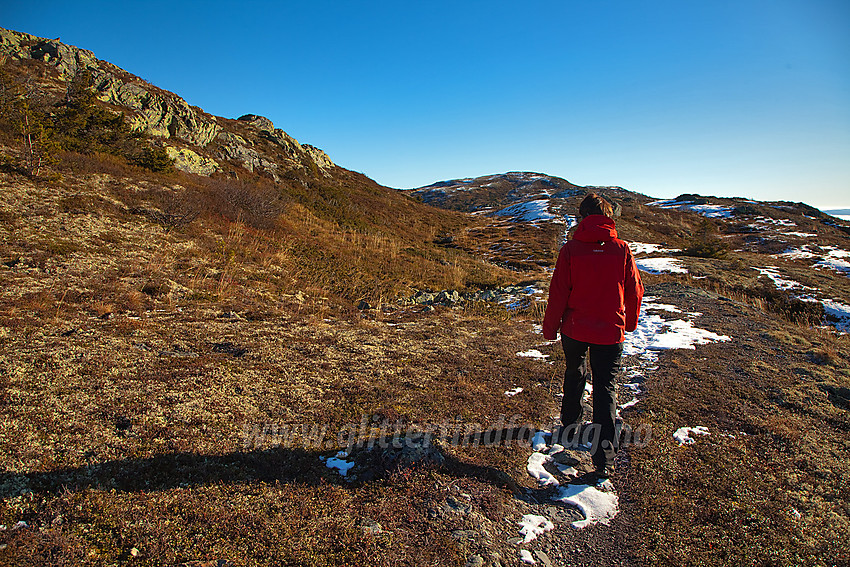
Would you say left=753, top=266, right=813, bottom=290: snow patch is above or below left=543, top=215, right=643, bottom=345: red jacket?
below

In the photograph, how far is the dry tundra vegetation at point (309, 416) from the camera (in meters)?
3.12

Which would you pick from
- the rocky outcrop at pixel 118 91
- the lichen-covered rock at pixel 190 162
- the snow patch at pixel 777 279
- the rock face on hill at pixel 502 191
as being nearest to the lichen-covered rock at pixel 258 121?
the rocky outcrop at pixel 118 91

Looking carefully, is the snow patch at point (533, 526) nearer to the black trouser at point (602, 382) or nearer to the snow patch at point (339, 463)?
the black trouser at point (602, 382)

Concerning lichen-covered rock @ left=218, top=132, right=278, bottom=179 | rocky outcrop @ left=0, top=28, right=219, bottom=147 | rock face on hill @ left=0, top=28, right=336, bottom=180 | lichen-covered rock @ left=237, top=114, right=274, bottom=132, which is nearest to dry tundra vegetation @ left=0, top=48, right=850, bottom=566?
rock face on hill @ left=0, top=28, right=336, bottom=180

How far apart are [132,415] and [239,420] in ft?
3.95

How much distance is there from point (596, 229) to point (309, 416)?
4.56 metres

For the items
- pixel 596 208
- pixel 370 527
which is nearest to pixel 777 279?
pixel 596 208

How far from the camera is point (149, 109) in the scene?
2953 cm

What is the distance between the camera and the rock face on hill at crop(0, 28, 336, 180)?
86.4 feet

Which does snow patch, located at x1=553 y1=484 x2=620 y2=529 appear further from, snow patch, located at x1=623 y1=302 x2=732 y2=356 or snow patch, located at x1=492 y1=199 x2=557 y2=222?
snow patch, located at x1=492 y1=199 x2=557 y2=222

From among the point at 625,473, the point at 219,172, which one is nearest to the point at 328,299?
the point at 625,473

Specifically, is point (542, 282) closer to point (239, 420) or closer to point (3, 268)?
point (239, 420)

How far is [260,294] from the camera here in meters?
11.7

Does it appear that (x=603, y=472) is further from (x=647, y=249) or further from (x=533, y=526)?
(x=647, y=249)
